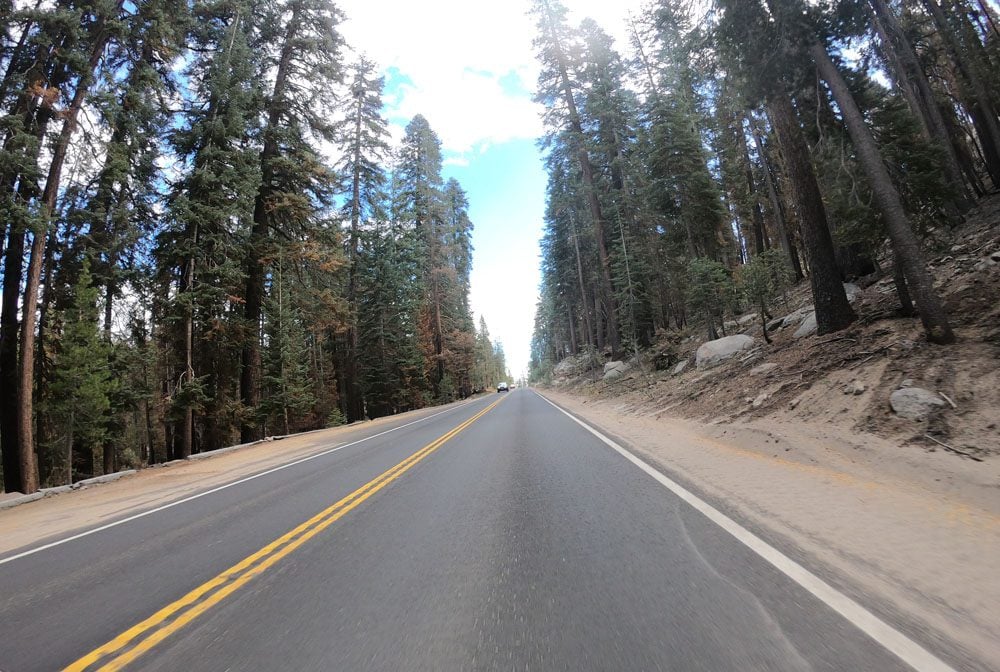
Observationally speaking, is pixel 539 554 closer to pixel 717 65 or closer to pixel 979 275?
pixel 979 275

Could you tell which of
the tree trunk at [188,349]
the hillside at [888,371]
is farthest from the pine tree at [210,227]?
the hillside at [888,371]

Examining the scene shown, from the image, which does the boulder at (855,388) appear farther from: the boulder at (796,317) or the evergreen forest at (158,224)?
the evergreen forest at (158,224)

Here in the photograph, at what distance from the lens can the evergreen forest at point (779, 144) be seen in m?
8.34

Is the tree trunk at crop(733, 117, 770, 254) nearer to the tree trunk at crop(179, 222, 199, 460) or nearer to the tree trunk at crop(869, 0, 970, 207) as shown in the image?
the tree trunk at crop(869, 0, 970, 207)

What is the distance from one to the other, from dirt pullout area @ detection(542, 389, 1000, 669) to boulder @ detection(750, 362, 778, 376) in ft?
8.93

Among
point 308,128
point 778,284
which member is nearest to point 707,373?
point 778,284

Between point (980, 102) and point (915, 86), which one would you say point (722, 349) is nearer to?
point (915, 86)

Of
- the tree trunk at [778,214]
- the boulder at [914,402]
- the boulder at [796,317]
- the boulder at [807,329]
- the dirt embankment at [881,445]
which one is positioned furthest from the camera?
the tree trunk at [778,214]

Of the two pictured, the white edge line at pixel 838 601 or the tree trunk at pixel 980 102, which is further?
the tree trunk at pixel 980 102

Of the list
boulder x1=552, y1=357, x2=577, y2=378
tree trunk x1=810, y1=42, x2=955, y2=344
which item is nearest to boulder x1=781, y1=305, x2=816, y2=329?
tree trunk x1=810, y1=42, x2=955, y2=344

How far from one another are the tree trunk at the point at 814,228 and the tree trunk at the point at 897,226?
197cm

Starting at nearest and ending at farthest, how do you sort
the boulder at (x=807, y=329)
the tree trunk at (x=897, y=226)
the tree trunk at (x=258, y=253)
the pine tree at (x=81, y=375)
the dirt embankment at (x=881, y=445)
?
1. the dirt embankment at (x=881, y=445)
2. the tree trunk at (x=897, y=226)
3. the boulder at (x=807, y=329)
4. the pine tree at (x=81, y=375)
5. the tree trunk at (x=258, y=253)

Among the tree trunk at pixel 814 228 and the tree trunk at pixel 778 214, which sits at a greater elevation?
the tree trunk at pixel 778 214

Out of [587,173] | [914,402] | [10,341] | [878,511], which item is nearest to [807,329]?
[914,402]
